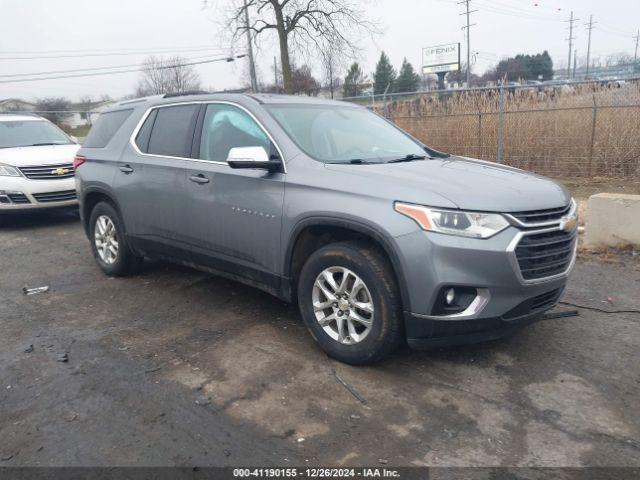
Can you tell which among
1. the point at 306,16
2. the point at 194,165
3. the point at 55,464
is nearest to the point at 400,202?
the point at 194,165

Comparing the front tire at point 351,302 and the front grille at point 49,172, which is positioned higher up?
the front grille at point 49,172

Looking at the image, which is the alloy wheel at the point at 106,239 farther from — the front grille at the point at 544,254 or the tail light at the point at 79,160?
the front grille at the point at 544,254

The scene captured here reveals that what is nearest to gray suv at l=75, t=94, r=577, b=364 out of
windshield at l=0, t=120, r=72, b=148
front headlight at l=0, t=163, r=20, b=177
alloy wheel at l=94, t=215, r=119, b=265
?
alloy wheel at l=94, t=215, r=119, b=265

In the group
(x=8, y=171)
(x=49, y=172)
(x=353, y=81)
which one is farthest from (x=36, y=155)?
(x=353, y=81)

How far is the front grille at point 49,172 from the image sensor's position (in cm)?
835

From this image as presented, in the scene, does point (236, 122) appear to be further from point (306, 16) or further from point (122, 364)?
point (306, 16)

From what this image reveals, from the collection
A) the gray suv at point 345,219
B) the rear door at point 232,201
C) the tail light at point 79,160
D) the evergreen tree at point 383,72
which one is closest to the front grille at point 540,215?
the gray suv at point 345,219

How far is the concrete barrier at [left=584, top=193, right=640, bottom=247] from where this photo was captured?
581 cm

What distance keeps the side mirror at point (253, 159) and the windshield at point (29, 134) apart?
277 inches

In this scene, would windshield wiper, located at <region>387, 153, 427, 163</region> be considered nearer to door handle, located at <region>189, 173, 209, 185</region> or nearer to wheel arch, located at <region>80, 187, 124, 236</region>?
door handle, located at <region>189, 173, 209, 185</region>

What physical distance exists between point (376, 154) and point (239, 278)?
1457 mm

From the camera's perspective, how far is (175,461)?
2.66 metres

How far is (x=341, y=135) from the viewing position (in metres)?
4.30

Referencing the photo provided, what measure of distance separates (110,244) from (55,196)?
352 cm
